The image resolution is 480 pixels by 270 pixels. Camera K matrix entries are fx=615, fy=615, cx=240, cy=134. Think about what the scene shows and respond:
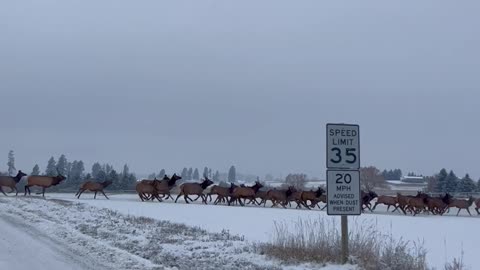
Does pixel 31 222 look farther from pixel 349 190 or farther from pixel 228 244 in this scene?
pixel 349 190

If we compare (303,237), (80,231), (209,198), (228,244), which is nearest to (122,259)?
(228,244)

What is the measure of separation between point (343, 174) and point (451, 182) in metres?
96.9

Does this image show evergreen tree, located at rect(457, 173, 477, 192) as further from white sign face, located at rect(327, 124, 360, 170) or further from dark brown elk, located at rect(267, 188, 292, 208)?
white sign face, located at rect(327, 124, 360, 170)

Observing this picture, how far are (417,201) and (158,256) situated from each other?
42.3 metres

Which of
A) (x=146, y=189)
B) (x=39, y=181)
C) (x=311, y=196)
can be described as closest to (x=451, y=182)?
(x=311, y=196)

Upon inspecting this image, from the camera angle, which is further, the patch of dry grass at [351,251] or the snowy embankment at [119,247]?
the snowy embankment at [119,247]

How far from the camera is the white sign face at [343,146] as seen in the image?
12.5 m

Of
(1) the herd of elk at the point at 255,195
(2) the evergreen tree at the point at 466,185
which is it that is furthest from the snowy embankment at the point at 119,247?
(2) the evergreen tree at the point at 466,185

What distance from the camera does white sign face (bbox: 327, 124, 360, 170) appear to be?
41.2 ft

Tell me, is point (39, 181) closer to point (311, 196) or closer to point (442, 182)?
point (311, 196)

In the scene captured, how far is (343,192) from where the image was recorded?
12.6 m

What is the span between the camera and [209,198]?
218ft

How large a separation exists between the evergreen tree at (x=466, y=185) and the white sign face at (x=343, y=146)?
9355 cm

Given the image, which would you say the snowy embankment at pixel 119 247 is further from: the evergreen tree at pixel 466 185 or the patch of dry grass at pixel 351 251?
the evergreen tree at pixel 466 185
